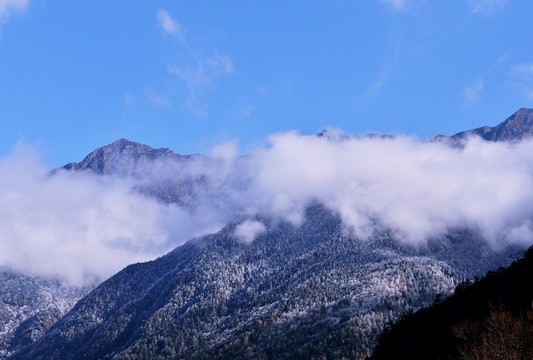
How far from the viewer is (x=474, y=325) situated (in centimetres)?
7512

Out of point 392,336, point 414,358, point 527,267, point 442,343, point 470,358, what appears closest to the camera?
point 470,358

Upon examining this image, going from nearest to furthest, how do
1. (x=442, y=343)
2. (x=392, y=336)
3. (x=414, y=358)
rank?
(x=442, y=343), (x=414, y=358), (x=392, y=336)

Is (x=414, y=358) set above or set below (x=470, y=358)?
below

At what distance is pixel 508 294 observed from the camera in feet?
408

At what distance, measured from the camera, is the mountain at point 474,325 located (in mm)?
52062

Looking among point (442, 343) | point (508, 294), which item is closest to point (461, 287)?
point (508, 294)

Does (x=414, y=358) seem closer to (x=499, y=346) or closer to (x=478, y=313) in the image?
(x=478, y=313)

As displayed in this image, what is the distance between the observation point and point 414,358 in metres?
122

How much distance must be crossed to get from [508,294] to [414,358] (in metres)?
29.1

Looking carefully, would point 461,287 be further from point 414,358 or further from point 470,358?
point 470,358

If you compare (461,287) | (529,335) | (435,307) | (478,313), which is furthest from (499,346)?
(461,287)

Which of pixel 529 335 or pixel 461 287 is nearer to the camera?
pixel 529 335

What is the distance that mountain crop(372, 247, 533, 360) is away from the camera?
171ft

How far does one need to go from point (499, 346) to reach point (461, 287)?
5968 inches
